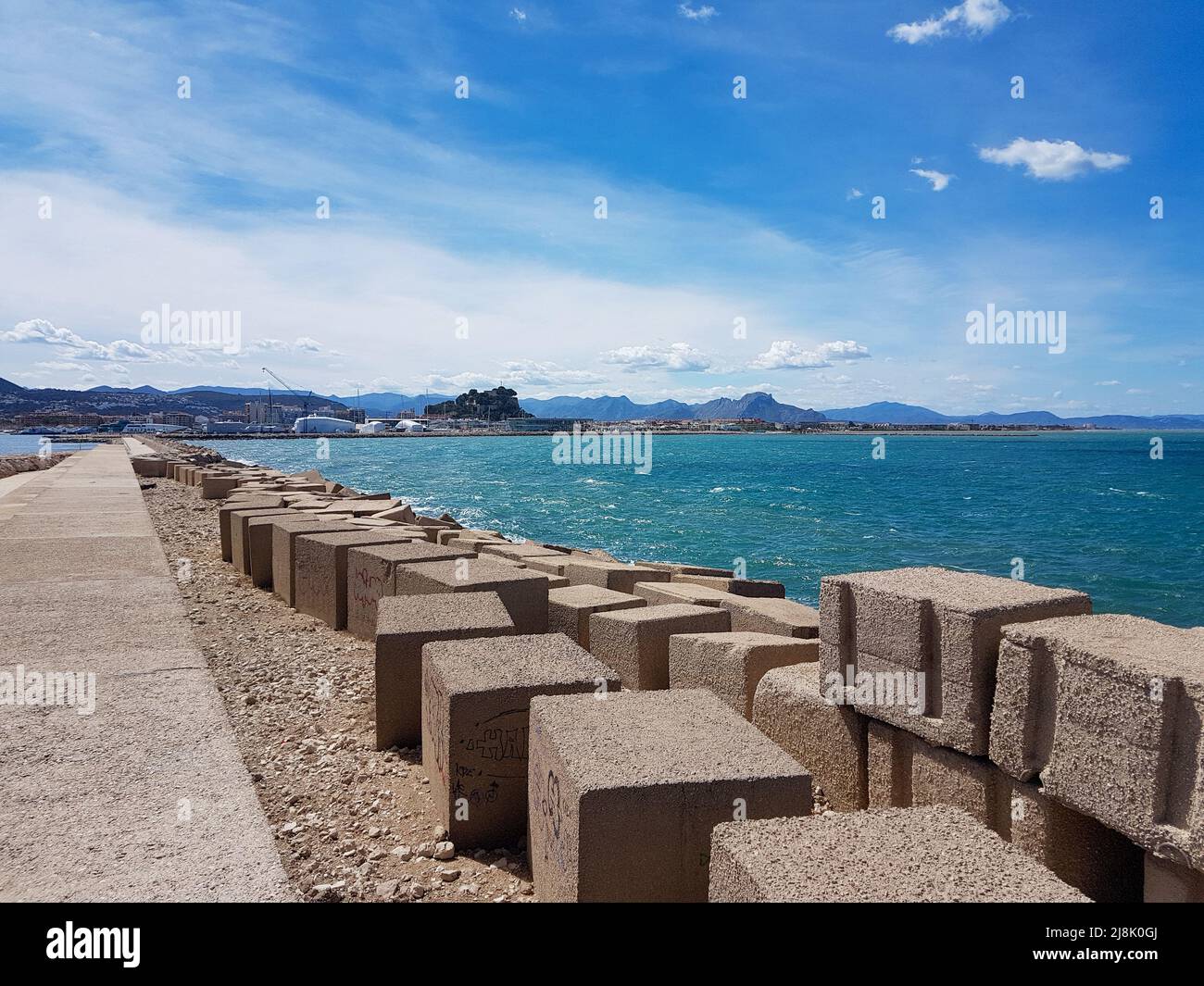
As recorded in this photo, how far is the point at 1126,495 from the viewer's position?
45250 mm

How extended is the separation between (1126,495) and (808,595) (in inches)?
1488

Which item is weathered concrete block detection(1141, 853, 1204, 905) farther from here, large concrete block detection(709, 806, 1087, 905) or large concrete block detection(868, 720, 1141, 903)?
large concrete block detection(709, 806, 1087, 905)

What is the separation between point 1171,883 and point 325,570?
6.53 meters

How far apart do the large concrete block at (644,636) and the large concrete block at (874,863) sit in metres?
3.11

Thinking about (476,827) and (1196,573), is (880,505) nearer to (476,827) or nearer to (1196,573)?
(1196,573)

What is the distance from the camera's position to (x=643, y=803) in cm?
269

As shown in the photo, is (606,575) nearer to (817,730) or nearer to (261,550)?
(261,550)

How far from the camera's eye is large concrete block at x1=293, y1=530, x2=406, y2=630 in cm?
730

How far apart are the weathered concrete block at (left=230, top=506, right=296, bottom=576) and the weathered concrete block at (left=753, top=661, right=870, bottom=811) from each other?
7.05 meters

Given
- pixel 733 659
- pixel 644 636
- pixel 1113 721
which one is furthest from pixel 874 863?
pixel 644 636

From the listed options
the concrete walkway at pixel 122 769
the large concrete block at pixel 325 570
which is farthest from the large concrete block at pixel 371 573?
the concrete walkway at pixel 122 769

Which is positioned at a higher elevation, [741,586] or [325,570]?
[325,570]

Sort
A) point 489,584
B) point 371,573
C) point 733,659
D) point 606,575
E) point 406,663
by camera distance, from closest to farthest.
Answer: point 406,663
point 733,659
point 489,584
point 371,573
point 606,575
